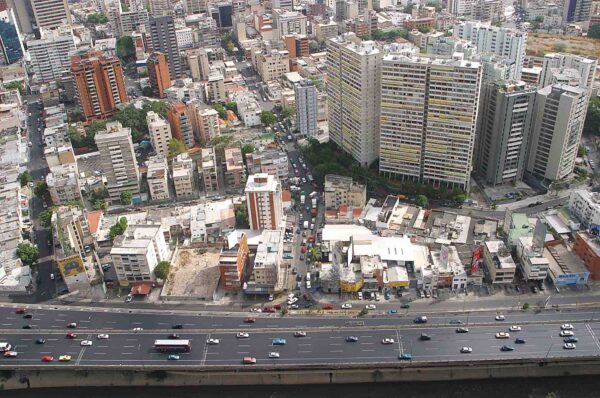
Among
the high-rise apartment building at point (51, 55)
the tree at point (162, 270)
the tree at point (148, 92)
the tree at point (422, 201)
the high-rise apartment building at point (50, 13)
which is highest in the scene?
the high-rise apartment building at point (50, 13)

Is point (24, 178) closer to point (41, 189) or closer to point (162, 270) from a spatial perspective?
point (41, 189)

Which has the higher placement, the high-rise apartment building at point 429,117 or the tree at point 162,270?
the high-rise apartment building at point 429,117

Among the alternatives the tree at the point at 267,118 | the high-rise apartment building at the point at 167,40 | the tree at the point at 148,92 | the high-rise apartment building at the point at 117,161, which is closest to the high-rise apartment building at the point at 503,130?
the tree at the point at 267,118

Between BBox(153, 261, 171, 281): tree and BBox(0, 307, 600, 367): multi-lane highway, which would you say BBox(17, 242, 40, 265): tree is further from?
BBox(153, 261, 171, 281): tree

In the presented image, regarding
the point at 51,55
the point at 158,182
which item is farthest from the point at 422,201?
the point at 51,55

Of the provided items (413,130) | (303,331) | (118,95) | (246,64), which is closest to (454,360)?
(303,331)

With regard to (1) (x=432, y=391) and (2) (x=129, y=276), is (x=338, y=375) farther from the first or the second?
(2) (x=129, y=276)

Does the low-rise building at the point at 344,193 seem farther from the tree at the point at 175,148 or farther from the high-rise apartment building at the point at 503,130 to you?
the tree at the point at 175,148
